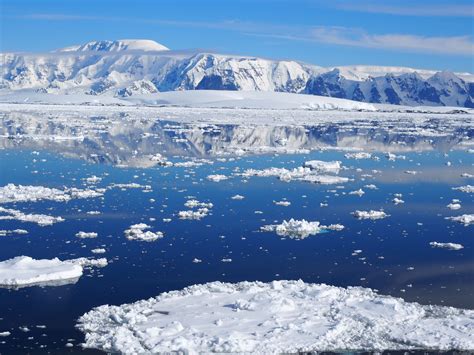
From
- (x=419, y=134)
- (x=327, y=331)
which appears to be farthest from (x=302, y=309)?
(x=419, y=134)

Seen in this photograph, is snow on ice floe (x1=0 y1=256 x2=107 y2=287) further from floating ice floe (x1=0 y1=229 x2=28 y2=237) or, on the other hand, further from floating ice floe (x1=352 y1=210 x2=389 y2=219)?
floating ice floe (x1=352 y1=210 x2=389 y2=219)

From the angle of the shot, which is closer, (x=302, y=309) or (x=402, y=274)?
(x=302, y=309)

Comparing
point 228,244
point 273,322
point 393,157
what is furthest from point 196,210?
point 393,157

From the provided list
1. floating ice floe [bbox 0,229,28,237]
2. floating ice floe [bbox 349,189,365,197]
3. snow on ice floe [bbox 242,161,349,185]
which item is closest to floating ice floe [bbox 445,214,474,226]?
floating ice floe [bbox 349,189,365,197]

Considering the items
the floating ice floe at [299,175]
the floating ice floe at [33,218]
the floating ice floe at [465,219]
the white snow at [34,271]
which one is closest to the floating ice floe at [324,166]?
the floating ice floe at [299,175]

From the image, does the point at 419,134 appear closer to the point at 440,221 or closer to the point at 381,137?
the point at 381,137

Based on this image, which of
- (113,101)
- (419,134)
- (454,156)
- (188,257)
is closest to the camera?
(188,257)
